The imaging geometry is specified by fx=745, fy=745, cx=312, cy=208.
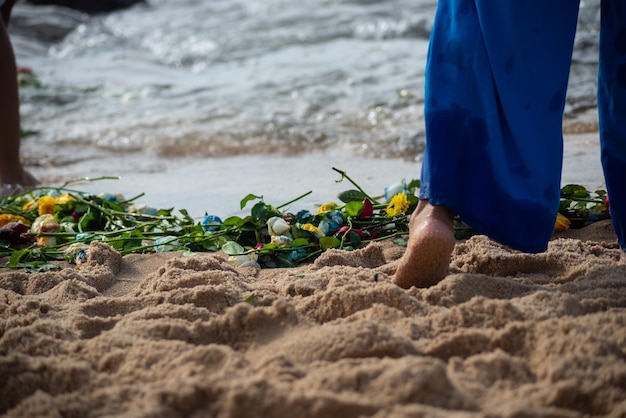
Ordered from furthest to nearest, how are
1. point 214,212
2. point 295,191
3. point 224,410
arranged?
point 295,191 < point 214,212 < point 224,410

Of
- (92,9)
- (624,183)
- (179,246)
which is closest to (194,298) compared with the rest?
(179,246)

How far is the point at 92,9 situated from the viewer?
13711 millimetres

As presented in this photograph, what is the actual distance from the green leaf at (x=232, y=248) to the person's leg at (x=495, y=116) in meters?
0.67

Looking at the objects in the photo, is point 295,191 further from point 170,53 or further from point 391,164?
point 170,53

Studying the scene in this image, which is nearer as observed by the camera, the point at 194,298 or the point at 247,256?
the point at 194,298

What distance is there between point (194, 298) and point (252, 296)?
14 cm

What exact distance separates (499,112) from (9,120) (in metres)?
2.59

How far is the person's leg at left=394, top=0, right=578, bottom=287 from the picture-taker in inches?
67.1

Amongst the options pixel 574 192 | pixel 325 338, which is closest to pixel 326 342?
pixel 325 338

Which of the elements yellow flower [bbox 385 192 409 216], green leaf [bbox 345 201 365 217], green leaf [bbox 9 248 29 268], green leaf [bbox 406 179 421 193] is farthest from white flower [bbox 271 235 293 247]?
green leaf [bbox 9 248 29 268]

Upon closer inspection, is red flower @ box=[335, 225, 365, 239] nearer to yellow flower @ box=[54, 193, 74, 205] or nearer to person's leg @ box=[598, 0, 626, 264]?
person's leg @ box=[598, 0, 626, 264]

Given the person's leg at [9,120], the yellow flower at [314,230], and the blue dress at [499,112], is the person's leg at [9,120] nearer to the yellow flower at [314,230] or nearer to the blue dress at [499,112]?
the yellow flower at [314,230]

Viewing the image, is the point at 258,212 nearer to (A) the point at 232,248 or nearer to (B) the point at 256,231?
(B) the point at 256,231

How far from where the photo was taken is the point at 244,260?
2.26m
